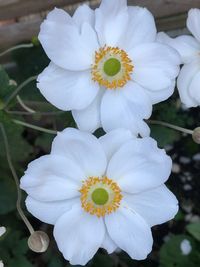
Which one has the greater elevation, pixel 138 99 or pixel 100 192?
pixel 138 99

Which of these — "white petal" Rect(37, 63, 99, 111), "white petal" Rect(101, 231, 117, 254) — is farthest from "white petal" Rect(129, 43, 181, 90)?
"white petal" Rect(101, 231, 117, 254)

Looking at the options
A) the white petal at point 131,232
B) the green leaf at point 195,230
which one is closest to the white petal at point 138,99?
the white petal at point 131,232

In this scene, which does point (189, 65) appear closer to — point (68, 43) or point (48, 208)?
point (68, 43)

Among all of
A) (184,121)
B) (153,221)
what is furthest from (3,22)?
(153,221)

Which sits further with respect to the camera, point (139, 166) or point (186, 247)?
point (186, 247)

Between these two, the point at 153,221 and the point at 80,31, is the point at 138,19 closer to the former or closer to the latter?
the point at 80,31

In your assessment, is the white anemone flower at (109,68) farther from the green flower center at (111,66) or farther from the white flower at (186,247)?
the white flower at (186,247)

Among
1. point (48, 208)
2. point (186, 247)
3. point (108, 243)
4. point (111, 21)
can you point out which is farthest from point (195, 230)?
point (111, 21)

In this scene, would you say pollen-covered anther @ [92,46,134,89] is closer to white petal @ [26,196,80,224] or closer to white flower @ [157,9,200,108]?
white flower @ [157,9,200,108]
